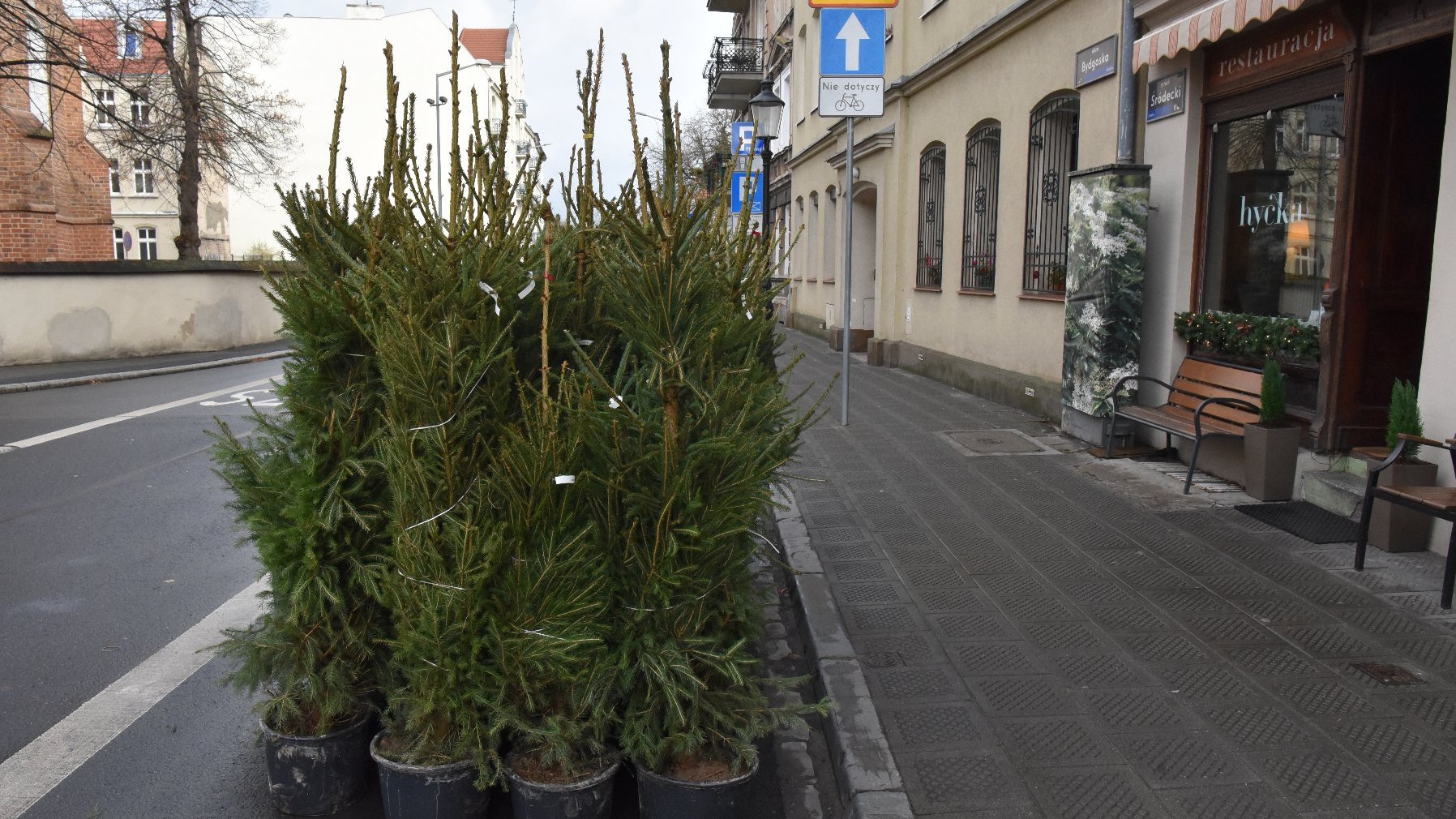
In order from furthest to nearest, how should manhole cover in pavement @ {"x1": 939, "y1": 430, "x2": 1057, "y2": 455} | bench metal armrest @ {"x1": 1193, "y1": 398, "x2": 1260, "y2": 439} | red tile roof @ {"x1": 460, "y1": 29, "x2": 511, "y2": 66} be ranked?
1. red tile roof @ {"x1": 460, "y1": 29, "x2": 511, "y2": 66}
2. manhole cover in pavement @ {"x1": 939, "y1": 430, "x2": 1057, "y2": 455}
3. bench metal armrest @ {"x1": 1193, "y1": 398, "x2": 1260, "y2": 439}

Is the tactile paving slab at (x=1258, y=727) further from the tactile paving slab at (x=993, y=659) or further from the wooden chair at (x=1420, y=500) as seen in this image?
the wooden chair at (x=1420, y=500)

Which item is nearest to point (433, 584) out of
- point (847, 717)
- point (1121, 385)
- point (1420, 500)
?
point (847, 717)

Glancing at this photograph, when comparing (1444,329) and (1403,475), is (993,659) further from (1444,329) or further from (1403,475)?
(1444,329)

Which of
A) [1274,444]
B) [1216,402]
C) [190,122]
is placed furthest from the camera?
[190,122]

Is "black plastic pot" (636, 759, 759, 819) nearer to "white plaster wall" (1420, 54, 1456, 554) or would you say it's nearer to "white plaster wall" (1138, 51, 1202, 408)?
"white plaster wall" (1420, 54, 1456, 554)

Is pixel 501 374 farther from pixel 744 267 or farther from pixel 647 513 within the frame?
pixel 744 267

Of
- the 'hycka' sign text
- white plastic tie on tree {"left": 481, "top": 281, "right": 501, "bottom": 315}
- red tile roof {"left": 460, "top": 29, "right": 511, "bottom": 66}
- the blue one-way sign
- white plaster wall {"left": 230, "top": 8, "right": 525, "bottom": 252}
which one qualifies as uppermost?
red tile roof {"left": 460, "top": 29, "right": 511, "bottom": 66}

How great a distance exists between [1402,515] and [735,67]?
3167 centimetres

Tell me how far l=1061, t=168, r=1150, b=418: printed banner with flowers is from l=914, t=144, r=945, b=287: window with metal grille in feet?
21.4

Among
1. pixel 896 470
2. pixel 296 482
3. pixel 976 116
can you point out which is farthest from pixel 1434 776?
pixel 976 116

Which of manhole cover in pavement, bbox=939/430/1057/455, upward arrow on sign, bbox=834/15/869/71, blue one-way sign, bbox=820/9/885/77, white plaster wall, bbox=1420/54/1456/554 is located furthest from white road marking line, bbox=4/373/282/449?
white plaster wall, bbox=1420/54/1456/554

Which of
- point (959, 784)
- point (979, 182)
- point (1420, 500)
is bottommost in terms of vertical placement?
point (959, 784)

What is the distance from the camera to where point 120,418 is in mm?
12719

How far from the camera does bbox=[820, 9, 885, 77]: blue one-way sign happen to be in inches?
387
